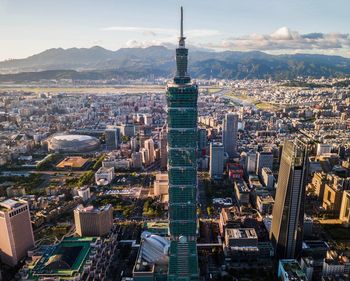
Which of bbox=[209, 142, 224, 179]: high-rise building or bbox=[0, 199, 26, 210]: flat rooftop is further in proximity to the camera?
bbox=[209, 142, 224, 179]: high-rise building

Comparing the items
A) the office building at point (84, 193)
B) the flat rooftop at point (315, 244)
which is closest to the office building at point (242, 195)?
the flat rooftop at point (315, 244)

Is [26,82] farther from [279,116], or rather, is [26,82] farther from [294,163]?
[294,163]

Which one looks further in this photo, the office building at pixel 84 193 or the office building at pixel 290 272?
the office building at pixel 84 193

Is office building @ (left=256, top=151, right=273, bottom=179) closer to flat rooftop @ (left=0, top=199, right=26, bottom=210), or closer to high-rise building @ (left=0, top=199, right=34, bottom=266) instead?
high-rise building @ (left=0, top=199, right=34, bottom=266)

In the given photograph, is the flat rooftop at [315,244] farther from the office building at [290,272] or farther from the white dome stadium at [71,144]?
the white dome stadium at [71,144]

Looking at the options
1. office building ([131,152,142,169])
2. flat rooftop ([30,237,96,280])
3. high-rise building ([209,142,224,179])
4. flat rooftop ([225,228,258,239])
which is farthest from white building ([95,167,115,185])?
flat rooftop ([225,228,258,239])

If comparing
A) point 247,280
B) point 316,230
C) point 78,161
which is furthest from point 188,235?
point 78,161

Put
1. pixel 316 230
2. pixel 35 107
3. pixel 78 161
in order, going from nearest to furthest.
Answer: pixel 316 230, pixel 78 161, pixel 35 107
